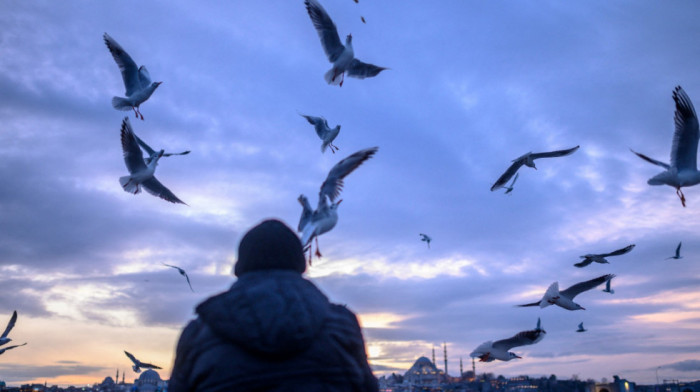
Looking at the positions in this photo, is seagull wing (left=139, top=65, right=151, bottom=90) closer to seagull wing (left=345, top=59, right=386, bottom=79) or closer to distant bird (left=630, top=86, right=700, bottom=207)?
seagull wing (left=345, top=59, right=386, bottom=79)

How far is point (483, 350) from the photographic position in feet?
34.8

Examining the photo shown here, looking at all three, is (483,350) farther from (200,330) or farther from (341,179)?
(200,330)

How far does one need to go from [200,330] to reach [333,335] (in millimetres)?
858

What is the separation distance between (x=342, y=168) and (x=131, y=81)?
29.5 feet

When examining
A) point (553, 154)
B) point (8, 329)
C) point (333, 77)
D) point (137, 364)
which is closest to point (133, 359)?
point (137, 364)

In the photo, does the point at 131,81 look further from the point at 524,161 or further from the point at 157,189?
the point at 524,161

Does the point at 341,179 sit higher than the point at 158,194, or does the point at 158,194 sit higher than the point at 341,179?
the point at 158,194

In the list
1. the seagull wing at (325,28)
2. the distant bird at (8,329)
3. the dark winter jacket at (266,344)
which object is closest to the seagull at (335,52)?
the seagull wing at (325,28)

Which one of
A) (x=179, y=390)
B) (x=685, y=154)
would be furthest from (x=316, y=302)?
(x=685, y=154)

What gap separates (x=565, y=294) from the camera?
509 inches

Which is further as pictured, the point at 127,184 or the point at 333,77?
the point at 333,77

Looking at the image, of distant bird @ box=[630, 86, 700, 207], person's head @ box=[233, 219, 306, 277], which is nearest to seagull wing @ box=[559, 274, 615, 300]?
distant bird @ box=[630, 86, 700, 207]

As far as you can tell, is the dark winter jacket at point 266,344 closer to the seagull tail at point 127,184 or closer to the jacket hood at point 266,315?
the jacket hood at point 266,315

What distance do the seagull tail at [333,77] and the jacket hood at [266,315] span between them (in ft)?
35.8
